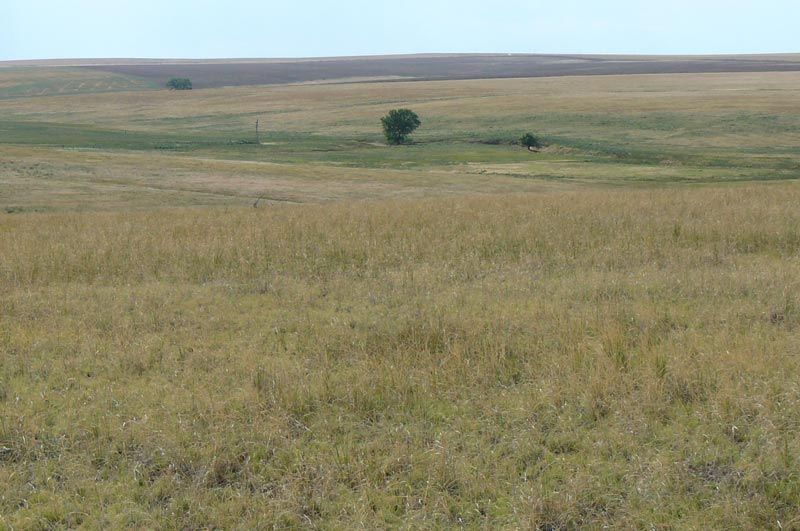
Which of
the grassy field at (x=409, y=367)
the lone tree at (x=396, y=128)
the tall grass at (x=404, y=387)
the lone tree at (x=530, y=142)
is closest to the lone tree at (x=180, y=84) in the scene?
the lone tree at (x=396, y=128)

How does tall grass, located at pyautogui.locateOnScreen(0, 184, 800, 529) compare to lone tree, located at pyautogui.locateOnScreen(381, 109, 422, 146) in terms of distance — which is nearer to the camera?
tall grass, located at pyautogui.locateOnScreen(0, 184, 800, 529)

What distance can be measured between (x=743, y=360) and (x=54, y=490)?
221 inches

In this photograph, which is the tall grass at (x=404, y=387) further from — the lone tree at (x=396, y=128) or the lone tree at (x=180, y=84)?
the lone tree at (x=180, y=84)

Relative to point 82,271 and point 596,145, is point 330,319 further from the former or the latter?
point 596,145

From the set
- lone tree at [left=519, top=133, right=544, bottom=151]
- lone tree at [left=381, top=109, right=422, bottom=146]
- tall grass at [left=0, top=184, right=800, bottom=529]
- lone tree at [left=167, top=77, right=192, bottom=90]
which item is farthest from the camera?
lone tree at [left=167, top=77, right=192, bottom=90]

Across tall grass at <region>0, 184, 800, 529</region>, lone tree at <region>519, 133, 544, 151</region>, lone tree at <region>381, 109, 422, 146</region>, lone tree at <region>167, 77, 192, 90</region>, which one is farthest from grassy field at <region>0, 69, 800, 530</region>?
lone tree at <region>167, 77, 192, 90</region>

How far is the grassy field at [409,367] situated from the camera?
5297mm

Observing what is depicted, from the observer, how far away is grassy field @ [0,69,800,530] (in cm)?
530

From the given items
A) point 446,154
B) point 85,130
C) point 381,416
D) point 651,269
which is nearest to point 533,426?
point 381,416

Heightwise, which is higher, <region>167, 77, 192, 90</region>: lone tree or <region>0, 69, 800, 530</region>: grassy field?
<region>167, 77, 192, 90</region>: lone tree

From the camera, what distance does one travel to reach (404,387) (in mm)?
6891

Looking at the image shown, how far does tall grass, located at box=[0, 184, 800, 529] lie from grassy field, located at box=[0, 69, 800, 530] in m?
0.03

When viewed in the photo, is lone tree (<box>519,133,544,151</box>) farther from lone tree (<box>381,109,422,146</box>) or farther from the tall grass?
the tall grass

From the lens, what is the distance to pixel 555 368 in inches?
286
